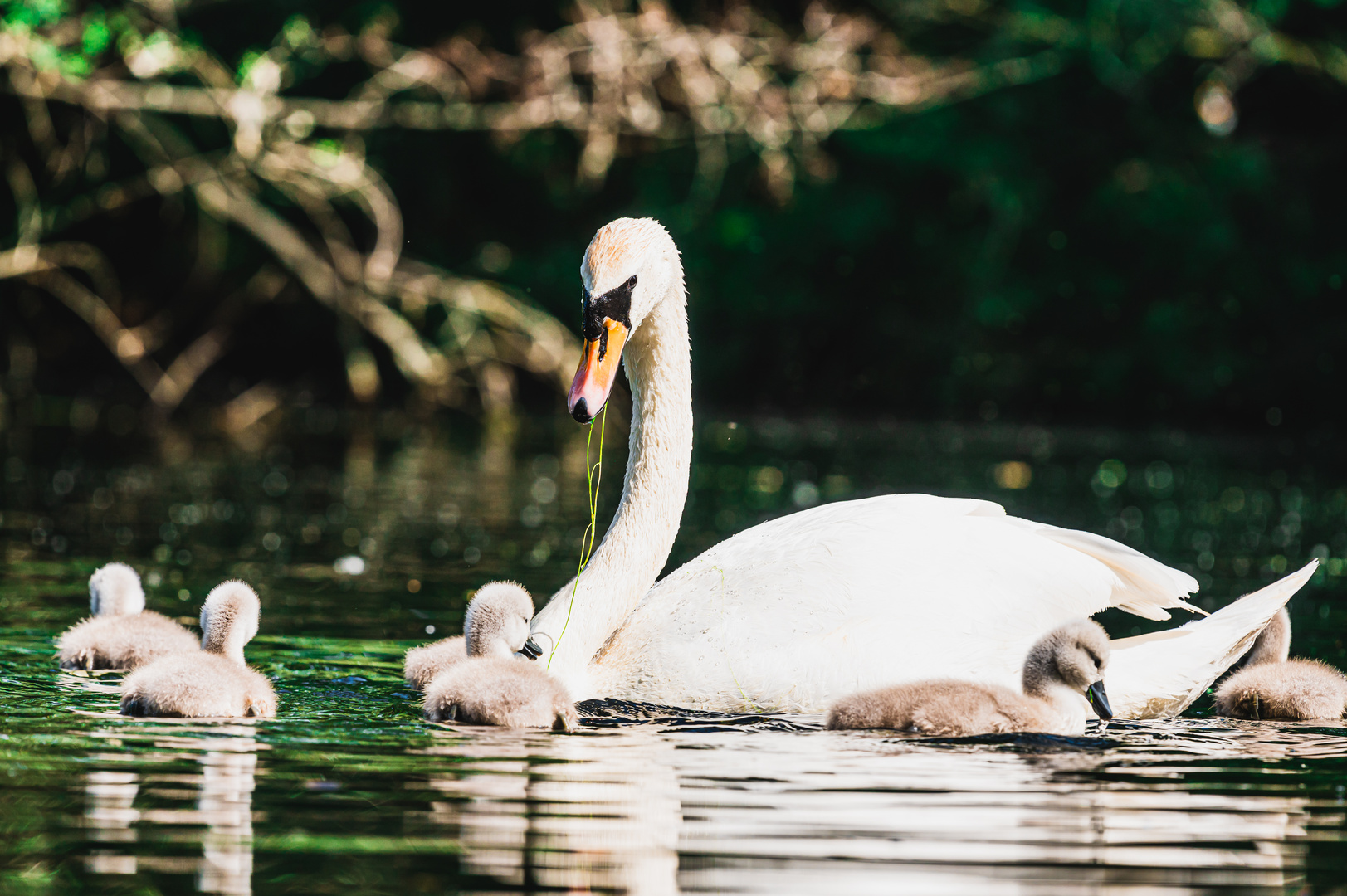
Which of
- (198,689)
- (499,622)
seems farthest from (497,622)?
(198,689)

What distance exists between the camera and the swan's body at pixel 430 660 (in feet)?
24.7

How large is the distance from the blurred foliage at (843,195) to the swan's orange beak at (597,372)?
1717 cm

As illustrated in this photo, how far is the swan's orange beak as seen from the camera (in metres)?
6.76

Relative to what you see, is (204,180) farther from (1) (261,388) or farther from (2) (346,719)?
(2) (346,719)

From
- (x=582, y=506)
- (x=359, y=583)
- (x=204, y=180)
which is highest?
(x=204, y=180)

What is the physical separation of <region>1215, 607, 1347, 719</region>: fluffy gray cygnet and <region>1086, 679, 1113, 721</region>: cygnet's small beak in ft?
2.95

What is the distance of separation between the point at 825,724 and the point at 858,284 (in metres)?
22.5

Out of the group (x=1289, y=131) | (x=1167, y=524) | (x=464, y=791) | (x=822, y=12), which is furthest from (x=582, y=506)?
(x=1289, y=131)

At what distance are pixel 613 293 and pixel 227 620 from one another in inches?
80.1

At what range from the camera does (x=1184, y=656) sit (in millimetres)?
7328

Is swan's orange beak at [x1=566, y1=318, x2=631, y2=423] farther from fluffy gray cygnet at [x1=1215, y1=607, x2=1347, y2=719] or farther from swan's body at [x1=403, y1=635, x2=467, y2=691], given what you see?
fluffy gray cygnet at [x1=1215, y1=607, x2=1347, y2=719]

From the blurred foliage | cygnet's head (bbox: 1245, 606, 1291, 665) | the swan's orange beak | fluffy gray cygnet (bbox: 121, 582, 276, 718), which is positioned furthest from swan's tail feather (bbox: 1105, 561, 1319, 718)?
the blurred foliage

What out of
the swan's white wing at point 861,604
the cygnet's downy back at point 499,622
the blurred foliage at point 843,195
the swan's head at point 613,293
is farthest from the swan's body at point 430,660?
the blurred foliage at point 843,195

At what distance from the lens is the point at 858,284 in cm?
2894
